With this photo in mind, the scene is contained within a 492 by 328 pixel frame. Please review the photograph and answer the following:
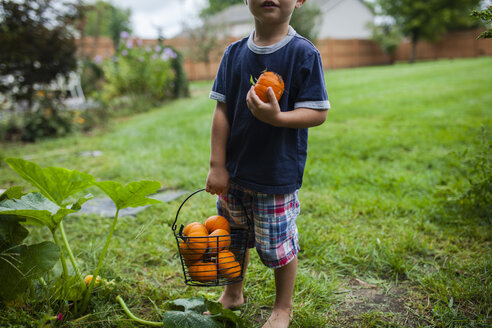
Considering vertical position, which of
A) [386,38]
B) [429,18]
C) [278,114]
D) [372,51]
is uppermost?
[429,18]

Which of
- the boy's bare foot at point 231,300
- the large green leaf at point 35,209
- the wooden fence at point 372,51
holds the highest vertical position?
the wooden fence at point 372,51

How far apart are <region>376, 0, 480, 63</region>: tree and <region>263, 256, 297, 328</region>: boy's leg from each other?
28.5 meters

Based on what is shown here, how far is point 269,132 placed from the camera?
1406mm

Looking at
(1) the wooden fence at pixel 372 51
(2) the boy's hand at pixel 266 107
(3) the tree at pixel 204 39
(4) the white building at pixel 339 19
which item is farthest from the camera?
(4) the white building at pixel 339 19

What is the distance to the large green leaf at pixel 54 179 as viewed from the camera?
135cm

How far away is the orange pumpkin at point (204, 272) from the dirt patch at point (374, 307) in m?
0.61

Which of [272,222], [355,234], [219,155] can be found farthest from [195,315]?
[355,234]

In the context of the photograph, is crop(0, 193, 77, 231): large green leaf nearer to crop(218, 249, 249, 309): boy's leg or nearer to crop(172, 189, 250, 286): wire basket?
crop(172, 189, 250, 286): wire basket

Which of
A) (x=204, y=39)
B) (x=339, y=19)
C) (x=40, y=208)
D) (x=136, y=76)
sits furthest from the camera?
(x=339, y=19)

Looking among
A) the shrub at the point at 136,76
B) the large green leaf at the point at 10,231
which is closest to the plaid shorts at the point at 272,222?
the large green leaf at the point at 10,231

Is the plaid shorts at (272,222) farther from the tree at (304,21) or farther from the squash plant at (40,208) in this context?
the tree at (304,21)

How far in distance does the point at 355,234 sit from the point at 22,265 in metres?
1.73

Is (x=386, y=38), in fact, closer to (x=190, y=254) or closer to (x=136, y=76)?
(x=136, y=76)

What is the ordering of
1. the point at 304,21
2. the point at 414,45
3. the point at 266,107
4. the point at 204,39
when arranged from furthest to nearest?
the point at 414,45, the point at 204,39, the point at 304,21, the point at 266,107
